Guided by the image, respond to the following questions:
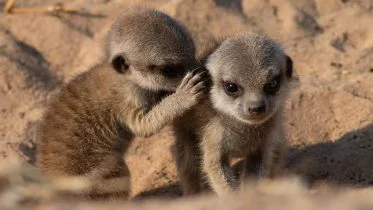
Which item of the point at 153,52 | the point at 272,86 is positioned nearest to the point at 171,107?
the point at 153,52

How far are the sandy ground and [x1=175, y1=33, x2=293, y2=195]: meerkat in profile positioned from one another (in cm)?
67

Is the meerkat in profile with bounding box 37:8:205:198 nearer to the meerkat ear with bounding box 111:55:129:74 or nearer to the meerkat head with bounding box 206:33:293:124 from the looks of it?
the meerkat ear with bounding box 111:55:129:74

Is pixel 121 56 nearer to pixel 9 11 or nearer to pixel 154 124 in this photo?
pixel 154 124

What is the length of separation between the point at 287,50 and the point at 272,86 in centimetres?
213

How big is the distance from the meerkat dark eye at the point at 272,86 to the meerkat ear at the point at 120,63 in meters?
0.93

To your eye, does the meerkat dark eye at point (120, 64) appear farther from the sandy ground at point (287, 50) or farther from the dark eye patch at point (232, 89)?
the sandy ground at point (287, 50)

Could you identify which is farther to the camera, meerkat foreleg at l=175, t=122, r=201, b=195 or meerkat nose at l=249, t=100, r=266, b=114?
meerkat foreleg at l=175, t=122, r=201, b=195

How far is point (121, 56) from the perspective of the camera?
16.6 feet

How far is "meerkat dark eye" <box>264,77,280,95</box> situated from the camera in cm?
474

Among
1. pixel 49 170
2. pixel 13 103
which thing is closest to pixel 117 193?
pixel 49 170

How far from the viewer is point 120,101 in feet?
16.7

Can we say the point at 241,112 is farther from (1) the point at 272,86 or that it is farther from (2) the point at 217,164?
(2) the point at 217,164

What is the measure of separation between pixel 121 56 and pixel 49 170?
2.87 ft

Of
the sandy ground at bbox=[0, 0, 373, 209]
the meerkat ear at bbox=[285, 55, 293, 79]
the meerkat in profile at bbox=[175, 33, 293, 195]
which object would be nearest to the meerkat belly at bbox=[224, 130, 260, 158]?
the meerkat in profile at bbox=[175, 33, 293, 195]
